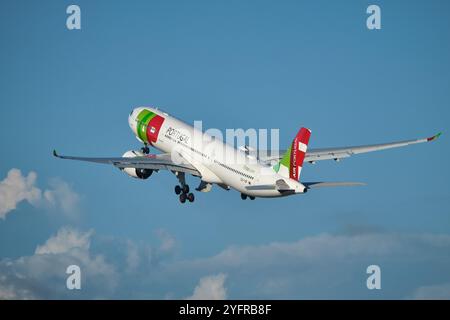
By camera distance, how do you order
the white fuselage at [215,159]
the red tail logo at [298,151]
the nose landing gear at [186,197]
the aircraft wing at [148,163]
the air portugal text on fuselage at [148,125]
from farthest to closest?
1. the air portugal text on fuselage at [148,125]
2. the nose landing gear at [186,197]
3. the aircraft wing at [148,163]
4. the white fuselage at [215,159]
5. the red tail logo at [298,151]

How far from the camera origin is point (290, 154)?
104125 millimetres

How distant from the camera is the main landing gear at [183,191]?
11681 centimetres

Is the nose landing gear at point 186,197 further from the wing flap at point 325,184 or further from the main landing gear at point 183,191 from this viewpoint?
the wing flap at point 325,184

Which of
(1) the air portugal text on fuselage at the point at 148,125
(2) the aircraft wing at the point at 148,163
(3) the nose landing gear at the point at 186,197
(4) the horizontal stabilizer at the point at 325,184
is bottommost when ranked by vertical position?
(4) the horizontal stabilizer at the point at 325,184

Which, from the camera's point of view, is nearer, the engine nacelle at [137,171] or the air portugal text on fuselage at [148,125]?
the engine nacelle at [137,171]

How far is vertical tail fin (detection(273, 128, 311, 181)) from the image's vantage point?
103625 millimetres

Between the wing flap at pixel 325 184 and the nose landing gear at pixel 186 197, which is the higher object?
the nose landing gear at pixel 186 197

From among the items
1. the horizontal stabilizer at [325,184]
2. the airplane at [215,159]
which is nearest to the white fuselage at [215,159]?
the airplane at [215,159]

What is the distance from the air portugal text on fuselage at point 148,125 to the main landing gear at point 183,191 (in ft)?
27.2

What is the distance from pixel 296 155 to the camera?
104000mm
